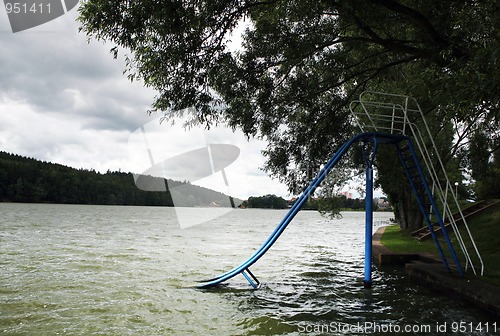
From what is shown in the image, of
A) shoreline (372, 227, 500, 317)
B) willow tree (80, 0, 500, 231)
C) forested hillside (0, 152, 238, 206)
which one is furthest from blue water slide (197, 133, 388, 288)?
forested hillside (0, 152, 238, 206)

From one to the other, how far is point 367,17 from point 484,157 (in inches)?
403

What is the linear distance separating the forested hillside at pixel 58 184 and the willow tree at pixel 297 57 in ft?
306

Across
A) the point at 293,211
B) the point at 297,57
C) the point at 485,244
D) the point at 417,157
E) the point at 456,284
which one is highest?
the point at 297,57

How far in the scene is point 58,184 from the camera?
404ft

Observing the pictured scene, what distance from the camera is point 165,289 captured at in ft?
41.6

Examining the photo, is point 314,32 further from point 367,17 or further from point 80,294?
point 80,294

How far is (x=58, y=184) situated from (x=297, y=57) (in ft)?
413

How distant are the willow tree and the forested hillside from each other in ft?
306

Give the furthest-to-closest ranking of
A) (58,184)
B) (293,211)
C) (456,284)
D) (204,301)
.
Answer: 1. (58,184)
2. (293,211)
3. (204,301)
4. (456,284)

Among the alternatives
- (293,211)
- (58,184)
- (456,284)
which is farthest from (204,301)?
(58,184)

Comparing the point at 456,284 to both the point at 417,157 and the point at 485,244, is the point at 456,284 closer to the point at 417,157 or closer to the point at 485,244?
the point at 417,157

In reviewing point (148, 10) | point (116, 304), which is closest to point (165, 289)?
point (116, 304)

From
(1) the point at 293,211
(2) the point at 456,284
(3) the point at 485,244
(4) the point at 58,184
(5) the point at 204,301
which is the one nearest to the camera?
(2) the point at 456,284

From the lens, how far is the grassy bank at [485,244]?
13219 mm
